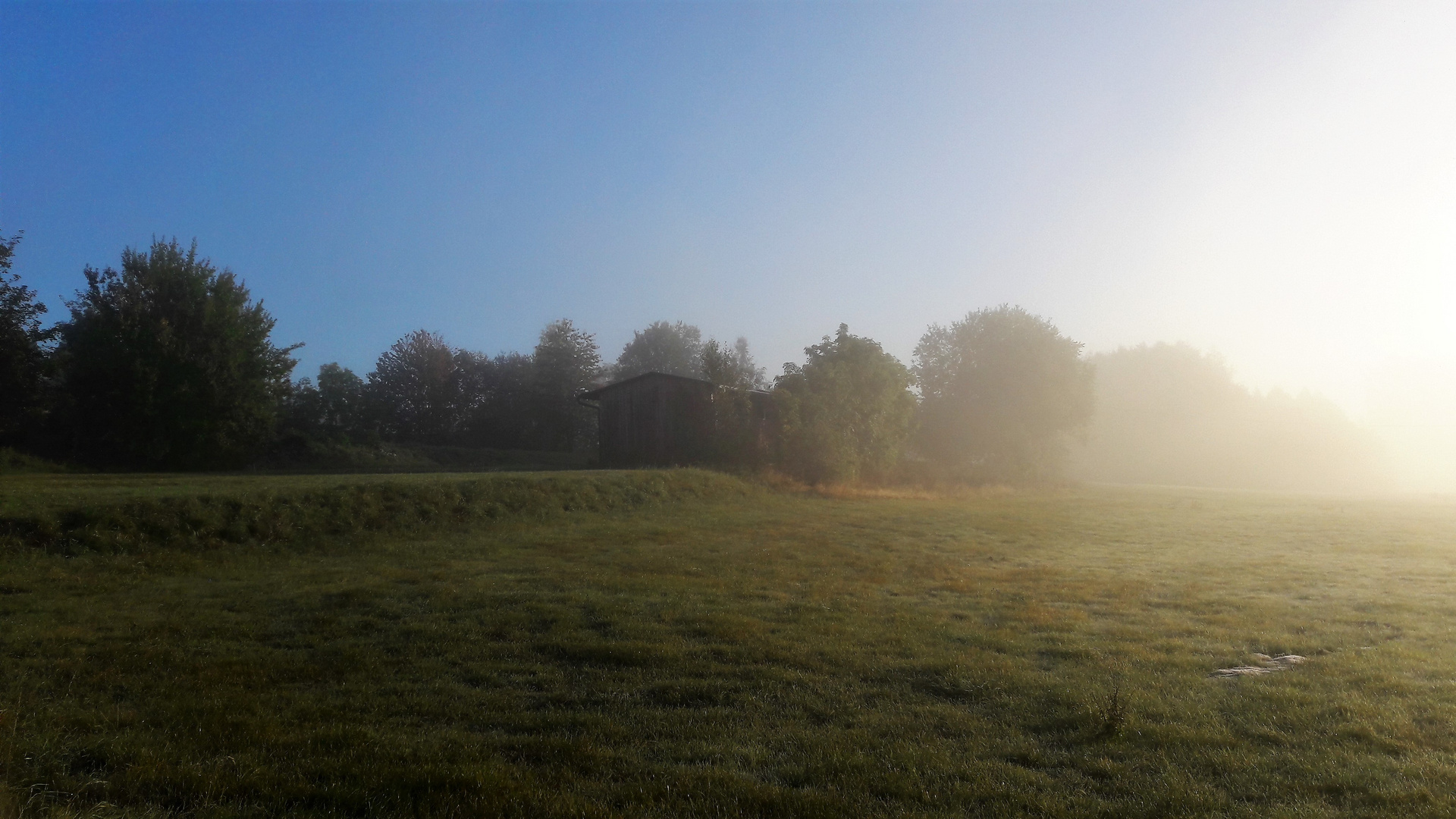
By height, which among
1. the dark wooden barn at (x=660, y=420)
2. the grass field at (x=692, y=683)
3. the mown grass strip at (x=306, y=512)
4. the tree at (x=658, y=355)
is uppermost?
the tree at (x=658, y=355)

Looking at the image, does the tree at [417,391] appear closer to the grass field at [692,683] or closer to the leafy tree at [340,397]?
the leafy tree at [340,397]

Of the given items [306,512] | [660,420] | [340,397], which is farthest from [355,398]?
[306,512]

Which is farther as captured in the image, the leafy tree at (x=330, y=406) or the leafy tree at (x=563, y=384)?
the leafy tree at (x=563, y=384)

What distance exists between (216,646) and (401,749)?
4.32m

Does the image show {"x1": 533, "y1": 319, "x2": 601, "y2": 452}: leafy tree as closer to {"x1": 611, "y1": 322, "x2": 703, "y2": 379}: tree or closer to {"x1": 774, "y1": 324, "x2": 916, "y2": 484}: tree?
{"x1": 611, "y1": 322, "x2": 703, "y2": 379}: tree

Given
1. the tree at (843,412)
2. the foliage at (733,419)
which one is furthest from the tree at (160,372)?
the tree at (843,412)

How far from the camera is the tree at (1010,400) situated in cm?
5388

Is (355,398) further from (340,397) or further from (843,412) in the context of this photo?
(843,412)

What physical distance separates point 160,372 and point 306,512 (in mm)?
21074

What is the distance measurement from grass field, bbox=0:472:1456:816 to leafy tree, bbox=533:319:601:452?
45.3m

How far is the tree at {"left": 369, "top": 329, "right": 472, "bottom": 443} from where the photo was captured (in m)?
61.2

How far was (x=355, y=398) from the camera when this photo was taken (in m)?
58.2

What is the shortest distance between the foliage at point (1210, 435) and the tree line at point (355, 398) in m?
24.2

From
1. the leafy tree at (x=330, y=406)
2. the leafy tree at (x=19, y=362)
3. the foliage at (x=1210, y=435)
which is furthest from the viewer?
the foliage at (x=1210, y=435)
